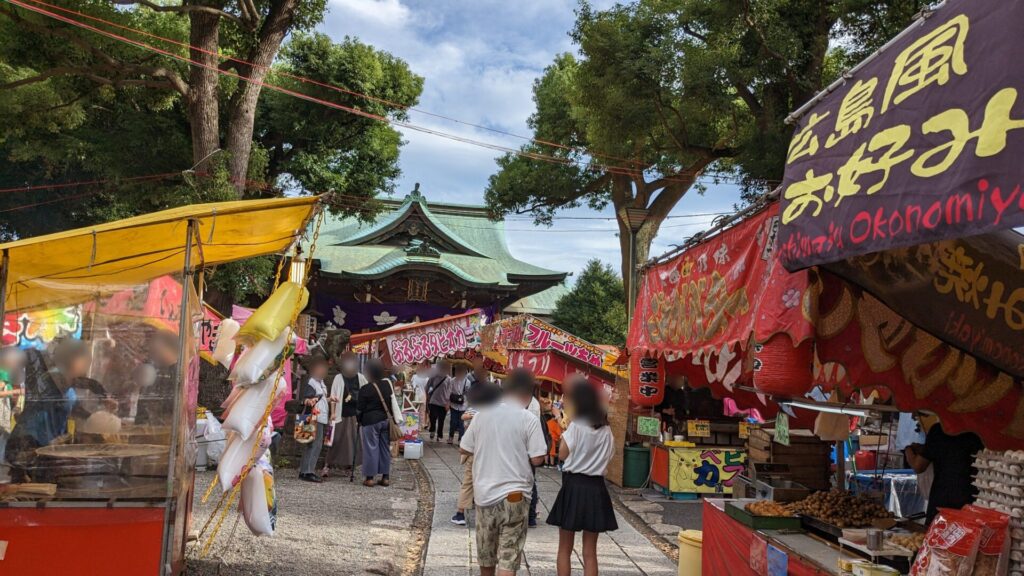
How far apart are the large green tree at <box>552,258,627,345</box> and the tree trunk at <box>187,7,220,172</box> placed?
2563 centimetres

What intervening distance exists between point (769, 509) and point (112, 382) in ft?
17.0

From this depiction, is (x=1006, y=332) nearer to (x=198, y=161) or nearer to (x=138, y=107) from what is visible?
(x=198, y=161)

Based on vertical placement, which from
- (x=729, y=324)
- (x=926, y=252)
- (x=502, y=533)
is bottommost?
(x=502, y=533)

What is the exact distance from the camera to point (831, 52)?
1512cm

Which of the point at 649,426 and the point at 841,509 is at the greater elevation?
the point at 649,426

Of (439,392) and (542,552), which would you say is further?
(439,392)

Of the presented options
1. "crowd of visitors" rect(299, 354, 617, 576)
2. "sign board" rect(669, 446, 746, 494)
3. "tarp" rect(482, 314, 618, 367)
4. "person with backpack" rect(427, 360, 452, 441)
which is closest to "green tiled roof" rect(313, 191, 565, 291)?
"person with backpack" rect(427, 360, 452, 441)

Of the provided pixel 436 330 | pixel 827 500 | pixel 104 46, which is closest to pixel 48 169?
pixel 104 46

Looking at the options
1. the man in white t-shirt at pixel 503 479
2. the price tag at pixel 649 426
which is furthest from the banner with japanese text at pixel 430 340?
the man in white t-shirt at pixel 503 479

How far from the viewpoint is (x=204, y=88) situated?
1276 cm

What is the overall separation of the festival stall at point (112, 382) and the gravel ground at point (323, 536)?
0.82 metres

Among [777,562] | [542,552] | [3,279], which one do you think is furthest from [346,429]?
[777,562]

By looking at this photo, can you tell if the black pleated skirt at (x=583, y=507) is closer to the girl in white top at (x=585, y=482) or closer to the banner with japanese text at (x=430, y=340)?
the girl in white top at (x=585, y=482)

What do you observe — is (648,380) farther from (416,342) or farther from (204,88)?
(204,88)
